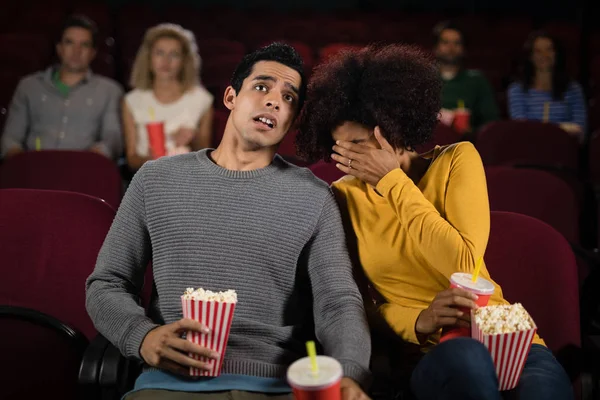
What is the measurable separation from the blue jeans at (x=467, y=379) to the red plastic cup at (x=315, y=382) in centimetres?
20

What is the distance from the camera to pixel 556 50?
157 inches

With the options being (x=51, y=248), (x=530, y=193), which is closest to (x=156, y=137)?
(x=51, y=248)

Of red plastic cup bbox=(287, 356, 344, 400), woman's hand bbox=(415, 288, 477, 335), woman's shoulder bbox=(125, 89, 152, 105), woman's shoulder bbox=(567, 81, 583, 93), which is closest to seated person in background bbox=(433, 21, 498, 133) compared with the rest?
woman's shoulder bbox=(567, 81, 583, 93)

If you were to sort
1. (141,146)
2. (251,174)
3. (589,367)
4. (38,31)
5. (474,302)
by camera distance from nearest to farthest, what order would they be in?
(474,302)
(589,367)
(251,174)
(141,146)
(38,31)

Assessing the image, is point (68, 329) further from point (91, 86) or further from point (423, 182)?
point (91, 86)

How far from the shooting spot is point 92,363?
4.50 ft

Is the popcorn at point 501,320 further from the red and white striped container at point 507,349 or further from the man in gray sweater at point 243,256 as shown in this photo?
the man in gray sweater at point 243,256

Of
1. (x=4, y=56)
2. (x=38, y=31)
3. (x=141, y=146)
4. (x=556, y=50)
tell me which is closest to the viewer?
(x=141, y=146)

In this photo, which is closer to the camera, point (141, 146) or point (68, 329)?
point (68, 329)

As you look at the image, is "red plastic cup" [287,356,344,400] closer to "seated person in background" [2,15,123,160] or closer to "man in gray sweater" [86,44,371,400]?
"man in gray sweater" [86,44,371,400]

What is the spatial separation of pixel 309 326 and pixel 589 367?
1.88 feet

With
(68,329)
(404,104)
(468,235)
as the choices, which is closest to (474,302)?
(468,235)

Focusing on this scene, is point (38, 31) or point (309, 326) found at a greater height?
point (38, 31)

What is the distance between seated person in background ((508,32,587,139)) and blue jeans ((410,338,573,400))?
9.25 ft
